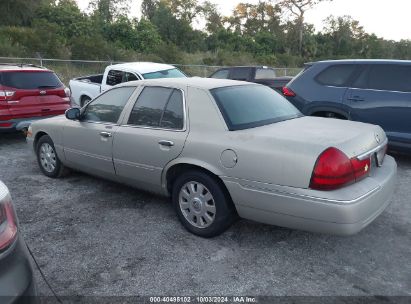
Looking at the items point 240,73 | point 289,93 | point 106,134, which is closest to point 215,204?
point 106,134

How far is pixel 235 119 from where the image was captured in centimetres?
369

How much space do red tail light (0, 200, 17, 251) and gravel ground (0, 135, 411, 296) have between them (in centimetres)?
112

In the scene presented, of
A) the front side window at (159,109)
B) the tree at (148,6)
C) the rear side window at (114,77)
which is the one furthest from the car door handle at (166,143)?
the tree at (148,6)

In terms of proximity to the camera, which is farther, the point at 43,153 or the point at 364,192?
the point at 43,153

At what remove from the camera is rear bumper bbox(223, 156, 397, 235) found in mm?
2998

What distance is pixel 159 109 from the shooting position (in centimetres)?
413

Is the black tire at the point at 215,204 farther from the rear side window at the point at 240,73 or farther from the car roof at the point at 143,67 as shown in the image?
the rear side window at the point at 240,73

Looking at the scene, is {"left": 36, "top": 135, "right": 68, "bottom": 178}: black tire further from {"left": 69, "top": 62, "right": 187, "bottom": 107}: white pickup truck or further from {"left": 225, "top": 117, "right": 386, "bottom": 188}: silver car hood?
{"left": 69, "top": 62, "right": 187, "bottom": 107}: white pickup truck

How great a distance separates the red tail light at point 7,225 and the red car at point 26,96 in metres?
5.70

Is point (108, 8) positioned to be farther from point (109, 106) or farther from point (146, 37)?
point (109, 106)

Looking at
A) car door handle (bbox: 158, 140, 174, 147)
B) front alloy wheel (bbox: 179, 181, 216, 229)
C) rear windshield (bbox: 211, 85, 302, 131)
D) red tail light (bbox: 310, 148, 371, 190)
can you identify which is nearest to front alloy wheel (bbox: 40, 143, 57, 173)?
car door handle (bbox: 158, 140, 174, 147)

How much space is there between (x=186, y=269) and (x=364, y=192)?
63.3 inches

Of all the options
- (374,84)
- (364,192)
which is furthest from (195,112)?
(374,84)

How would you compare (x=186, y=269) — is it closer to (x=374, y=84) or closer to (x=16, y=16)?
(x=374, y=84)
